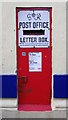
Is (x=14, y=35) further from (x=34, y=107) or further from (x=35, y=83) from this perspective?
(x=34, y=107)

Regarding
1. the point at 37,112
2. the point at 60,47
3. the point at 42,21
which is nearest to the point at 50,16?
the point at 42,21

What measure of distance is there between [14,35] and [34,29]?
466 millimetres

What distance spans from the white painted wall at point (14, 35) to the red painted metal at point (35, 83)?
0.16 metres

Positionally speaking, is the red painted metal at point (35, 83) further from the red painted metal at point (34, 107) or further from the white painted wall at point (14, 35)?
the white painted wall at point (14, 35)

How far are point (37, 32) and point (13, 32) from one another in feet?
1.77

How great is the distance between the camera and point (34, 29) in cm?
791

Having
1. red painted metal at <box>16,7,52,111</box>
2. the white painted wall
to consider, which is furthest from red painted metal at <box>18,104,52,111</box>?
the white painted wall

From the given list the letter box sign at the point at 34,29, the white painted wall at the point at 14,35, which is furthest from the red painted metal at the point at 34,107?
the letter box sign at the point at 34,29

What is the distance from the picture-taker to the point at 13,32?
7.78 metres

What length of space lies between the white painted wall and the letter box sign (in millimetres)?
171

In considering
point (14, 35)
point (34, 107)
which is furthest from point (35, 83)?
point (14, 35)

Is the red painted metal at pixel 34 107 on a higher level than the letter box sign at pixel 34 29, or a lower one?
lower

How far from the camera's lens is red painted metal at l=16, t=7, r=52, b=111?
791 cm

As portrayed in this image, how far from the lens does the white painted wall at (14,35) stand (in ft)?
25.4
